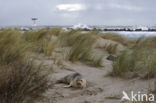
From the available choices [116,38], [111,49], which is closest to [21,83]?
[111,49]

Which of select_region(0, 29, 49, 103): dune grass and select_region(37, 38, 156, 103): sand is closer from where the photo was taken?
select_region(0, 29, 49, 103): dune grass

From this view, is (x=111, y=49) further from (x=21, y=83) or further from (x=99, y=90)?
(x=21, y=83)

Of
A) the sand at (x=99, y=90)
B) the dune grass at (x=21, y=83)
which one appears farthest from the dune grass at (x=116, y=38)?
the dune grass at (x=21, y=83)

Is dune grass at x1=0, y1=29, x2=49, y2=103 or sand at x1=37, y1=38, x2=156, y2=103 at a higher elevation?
dune grass at x1=0, y1=29, x2=49, y2=103

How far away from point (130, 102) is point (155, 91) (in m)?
0.39

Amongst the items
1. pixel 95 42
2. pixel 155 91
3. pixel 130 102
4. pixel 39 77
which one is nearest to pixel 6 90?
pixel 39 77

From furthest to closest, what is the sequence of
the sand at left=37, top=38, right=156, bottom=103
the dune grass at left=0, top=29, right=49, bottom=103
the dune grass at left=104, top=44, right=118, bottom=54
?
the dune grass at left=104, top=44, right=118, bottom=54, the sand at left=37, top=38, right=156, bottom=103, the dune grass at left=0, top=29, right=49, bottom=103

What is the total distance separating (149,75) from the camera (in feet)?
14.0

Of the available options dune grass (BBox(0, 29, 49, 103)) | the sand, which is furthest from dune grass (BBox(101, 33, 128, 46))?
dune grass (BBox(0, 29, 49, 103))

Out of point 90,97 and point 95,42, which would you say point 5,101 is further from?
point 95,42

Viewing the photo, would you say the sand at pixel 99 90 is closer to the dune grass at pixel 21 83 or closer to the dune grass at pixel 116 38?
the dune grass at pixel 21 83

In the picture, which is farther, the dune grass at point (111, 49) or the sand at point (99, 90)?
the dune grass at point (111, 49)

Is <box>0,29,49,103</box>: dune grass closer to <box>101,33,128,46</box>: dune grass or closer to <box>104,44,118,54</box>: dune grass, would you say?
<box>104,44,118,54</box>: dune grass

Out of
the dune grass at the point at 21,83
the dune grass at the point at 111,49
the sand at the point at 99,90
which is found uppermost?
the dune grass at the point at 21,83
